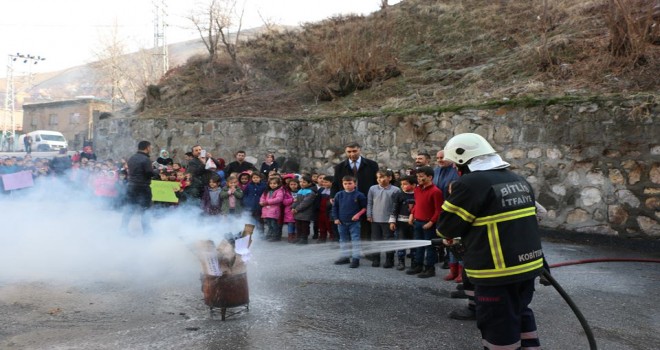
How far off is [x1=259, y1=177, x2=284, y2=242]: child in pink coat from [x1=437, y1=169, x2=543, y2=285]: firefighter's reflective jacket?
5786mm

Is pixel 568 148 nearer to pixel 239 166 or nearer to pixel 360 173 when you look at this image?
pixel 360 173

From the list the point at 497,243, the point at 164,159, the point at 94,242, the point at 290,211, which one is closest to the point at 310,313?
the point at 497,243

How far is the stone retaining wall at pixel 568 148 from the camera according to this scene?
8.28 metres

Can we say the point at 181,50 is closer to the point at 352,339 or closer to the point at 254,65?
the point at 254,65

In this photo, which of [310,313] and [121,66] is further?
[121,66]

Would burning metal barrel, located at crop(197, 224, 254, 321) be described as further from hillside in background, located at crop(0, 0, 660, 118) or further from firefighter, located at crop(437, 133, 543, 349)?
hillside in background, located at crop(0, 0, 660, 118)

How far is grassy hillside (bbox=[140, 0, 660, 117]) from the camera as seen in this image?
10.1 meters

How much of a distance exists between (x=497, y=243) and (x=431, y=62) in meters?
11.6

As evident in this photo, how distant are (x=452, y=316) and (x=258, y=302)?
200 cm

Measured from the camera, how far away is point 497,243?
3.66 meters

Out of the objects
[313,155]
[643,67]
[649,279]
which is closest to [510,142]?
[643,67]

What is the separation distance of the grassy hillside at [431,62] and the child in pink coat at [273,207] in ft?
13.5

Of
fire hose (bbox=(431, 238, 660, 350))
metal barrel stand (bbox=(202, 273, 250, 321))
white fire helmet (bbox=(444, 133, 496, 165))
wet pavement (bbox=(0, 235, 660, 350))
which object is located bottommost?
wet pavement (bbox=(0, 235, 660, 350))

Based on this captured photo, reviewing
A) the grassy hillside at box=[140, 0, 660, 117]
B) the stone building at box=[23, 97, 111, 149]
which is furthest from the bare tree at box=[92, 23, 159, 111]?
the grassy hillside at box=[140, 0, 660, 117]
